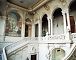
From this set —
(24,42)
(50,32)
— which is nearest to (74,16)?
(50,32)

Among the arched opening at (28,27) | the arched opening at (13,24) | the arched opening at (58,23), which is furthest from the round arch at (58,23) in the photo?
the arched opening at (13,24)

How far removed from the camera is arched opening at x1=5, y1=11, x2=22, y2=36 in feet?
49.7

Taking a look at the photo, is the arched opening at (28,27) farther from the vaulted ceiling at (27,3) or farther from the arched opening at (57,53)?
the arched opening at (57,53)

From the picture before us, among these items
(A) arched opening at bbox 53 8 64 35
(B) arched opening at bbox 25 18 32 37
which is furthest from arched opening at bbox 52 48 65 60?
(B) arched opening at bbox 25 18 32 37

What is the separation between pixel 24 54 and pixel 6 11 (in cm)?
669

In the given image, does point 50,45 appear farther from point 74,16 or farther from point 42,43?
point 74,16

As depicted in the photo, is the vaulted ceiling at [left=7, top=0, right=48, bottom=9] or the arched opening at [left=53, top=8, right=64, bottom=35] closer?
the vaulted ceiling at [left=7, top=0, right=48, bottom=9]

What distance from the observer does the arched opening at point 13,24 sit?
Result: 49.7 ft

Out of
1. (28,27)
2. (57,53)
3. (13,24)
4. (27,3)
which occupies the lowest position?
(57,53)

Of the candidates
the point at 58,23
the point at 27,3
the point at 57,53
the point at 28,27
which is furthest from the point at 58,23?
the point at 27,3

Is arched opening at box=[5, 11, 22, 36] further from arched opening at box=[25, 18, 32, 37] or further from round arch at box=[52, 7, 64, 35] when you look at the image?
round arch at box=[52, 7, 64, 35]

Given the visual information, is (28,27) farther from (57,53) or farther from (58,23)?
(57,53)

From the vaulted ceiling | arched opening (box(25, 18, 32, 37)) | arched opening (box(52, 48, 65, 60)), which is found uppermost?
the vaulted ceiling

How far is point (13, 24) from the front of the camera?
52.0 feet
